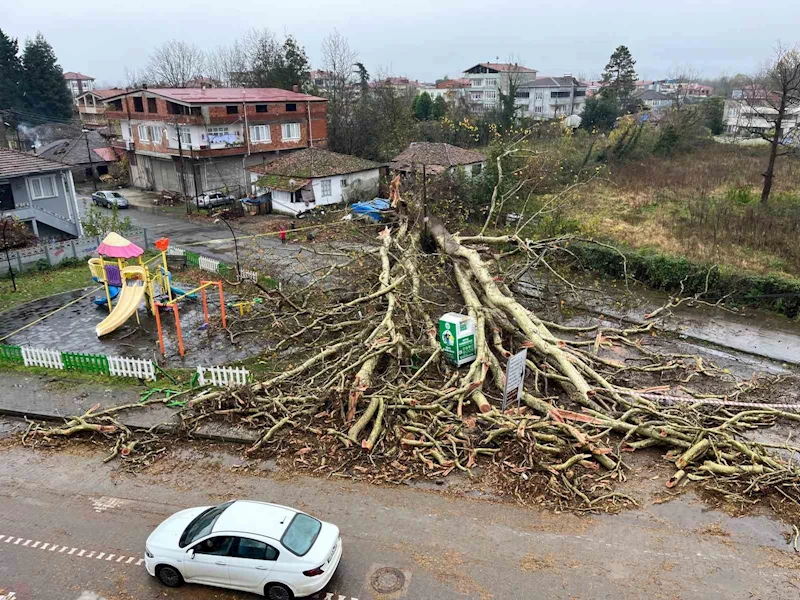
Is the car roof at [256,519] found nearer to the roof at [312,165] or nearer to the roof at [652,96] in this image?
the roof at [312,165]

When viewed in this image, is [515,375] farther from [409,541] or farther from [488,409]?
[409,541]

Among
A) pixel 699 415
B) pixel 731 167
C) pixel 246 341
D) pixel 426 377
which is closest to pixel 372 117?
pixel 731 167

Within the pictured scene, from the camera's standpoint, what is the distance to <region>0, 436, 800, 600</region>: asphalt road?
793cm

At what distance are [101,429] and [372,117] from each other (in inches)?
1408

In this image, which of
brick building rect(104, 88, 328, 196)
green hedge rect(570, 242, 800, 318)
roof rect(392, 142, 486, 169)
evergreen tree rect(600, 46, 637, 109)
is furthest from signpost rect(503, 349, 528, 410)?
evergreen tree rect(600, 46, 637, 109)

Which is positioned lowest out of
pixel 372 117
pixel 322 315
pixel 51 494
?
pixel 51 494

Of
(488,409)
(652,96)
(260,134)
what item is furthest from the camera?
(652,96)

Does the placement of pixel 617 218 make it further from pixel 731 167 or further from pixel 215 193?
pixel 215 193

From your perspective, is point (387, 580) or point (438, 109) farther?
point (438, 109)

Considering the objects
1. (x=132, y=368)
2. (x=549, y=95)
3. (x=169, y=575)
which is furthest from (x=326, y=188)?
(x=549, y=95)

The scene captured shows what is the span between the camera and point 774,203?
28703mm

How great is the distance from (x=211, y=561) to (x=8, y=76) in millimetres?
74100

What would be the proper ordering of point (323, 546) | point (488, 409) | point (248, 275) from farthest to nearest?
point (248, 275)
point (488, 409)
point (323, 546)

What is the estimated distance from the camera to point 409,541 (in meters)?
8.83
